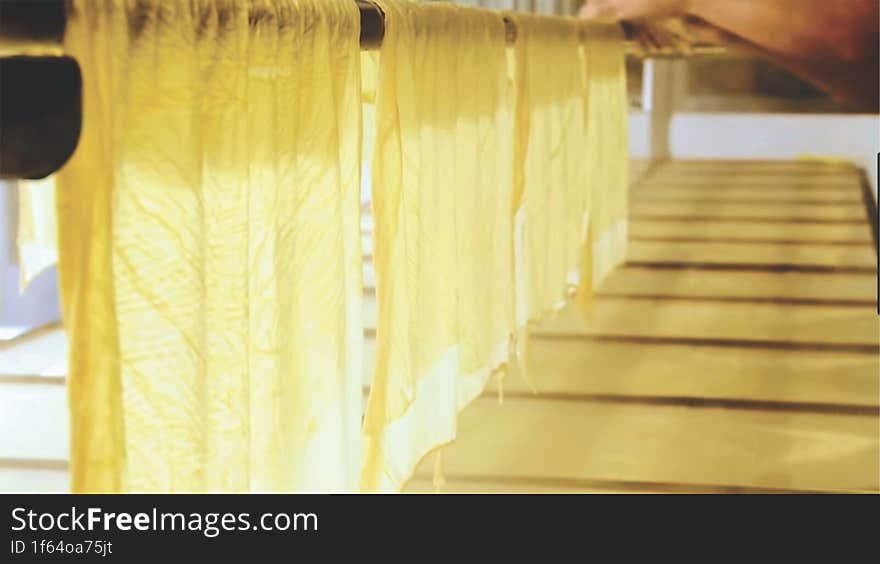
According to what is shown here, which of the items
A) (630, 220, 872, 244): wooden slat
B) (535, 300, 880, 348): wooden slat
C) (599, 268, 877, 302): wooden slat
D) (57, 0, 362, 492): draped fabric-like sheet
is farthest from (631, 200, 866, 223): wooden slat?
(57, 0, 362, 492): draped fabric-like sheet

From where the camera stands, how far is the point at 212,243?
2.99ft

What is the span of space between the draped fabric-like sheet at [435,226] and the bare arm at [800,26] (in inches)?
91.8

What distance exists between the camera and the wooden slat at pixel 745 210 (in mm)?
4102

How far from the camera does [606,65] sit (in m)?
2.74

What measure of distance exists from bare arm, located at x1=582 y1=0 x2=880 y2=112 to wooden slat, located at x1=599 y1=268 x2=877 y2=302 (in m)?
1.13

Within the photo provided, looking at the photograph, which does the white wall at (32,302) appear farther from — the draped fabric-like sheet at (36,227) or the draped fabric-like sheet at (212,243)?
the draped fabric-like sheet at (212,243)

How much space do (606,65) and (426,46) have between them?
1434 mm

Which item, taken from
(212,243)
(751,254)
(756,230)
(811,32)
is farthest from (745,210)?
(212,243)

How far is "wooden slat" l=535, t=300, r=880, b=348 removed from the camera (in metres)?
2.49

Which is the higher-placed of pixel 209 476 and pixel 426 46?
pixel 426 46

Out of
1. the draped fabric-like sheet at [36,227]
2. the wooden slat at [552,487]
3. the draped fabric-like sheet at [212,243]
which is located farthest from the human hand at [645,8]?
the draped fabric-like sheet at [212,243]

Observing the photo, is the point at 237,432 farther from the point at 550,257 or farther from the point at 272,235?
the point at 550,257

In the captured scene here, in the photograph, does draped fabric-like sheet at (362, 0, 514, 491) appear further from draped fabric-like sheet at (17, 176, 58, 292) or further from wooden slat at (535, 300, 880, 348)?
wooden slat at (535, 300, 880, 348)

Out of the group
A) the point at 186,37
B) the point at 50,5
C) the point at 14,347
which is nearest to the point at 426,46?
the point at 186,37
